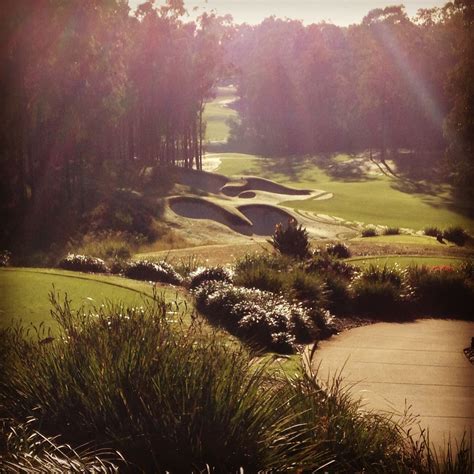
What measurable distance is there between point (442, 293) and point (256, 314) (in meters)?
6.77

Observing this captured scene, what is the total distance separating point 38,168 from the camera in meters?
50.4

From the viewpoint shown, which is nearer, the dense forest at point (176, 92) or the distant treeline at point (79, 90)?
the distant treeline at point (79, 90)

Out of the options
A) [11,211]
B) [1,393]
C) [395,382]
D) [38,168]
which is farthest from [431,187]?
[1,393]

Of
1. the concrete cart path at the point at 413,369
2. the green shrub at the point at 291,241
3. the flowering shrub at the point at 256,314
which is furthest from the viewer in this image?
the green shrub at the point at 291,241

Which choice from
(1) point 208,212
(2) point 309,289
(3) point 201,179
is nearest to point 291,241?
(2) point 309,289

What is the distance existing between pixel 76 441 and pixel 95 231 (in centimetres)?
3462

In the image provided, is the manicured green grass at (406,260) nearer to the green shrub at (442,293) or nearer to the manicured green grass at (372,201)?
the green shrub at (442,293)

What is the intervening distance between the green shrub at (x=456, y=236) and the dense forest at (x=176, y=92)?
5.76m

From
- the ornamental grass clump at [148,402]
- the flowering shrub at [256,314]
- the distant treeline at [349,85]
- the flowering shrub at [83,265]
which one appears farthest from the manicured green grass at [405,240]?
the distant treeline at [349,85]

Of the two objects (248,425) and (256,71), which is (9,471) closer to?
(248,425)

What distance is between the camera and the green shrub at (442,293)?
1894 cm

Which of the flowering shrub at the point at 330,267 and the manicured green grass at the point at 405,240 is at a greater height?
the flowering shrub at the point at 330,267

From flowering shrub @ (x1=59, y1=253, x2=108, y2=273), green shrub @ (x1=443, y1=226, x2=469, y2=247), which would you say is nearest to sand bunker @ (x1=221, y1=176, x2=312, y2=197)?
green shrub @ (x1=443, y1=226, x2=469, y2=247)

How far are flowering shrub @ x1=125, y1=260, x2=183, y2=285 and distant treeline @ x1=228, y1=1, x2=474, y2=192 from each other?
5597 cm
